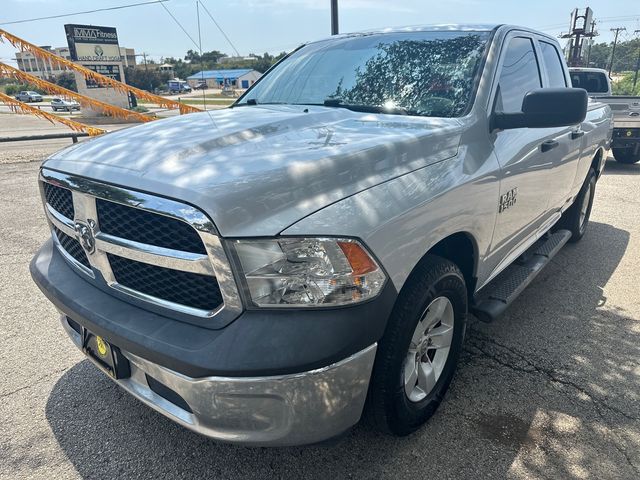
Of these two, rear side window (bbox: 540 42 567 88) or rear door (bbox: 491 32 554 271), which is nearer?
rear door (bbox: 491 32 554 271)

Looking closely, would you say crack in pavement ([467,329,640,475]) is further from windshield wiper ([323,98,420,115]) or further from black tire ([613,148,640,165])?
black tire ([613,148,640,165])

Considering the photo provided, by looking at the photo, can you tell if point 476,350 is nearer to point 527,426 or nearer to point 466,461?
point 527,426

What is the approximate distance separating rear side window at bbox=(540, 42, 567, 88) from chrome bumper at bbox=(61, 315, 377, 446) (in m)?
3.20

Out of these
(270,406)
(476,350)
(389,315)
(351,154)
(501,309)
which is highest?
(351,154)

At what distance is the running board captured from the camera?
2.90m

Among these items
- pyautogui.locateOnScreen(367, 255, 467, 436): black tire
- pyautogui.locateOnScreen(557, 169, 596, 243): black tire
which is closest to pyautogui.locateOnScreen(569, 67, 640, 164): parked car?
pyautogui.locateOnScreen(557, 169, 596, 243): black tire

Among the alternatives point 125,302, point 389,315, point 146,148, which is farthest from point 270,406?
point 146,148

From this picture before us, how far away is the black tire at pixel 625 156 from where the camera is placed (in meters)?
10.1

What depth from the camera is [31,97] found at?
5547 centimetres

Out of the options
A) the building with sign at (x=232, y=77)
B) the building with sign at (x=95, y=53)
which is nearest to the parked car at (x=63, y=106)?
the building with sign at (x=232, y=77)

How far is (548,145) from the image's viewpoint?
11.1 feet

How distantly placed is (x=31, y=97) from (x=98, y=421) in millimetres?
64317

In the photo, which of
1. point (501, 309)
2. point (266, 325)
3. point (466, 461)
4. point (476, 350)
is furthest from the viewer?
point (476, 350)

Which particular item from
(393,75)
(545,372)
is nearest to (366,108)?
(393,75)
